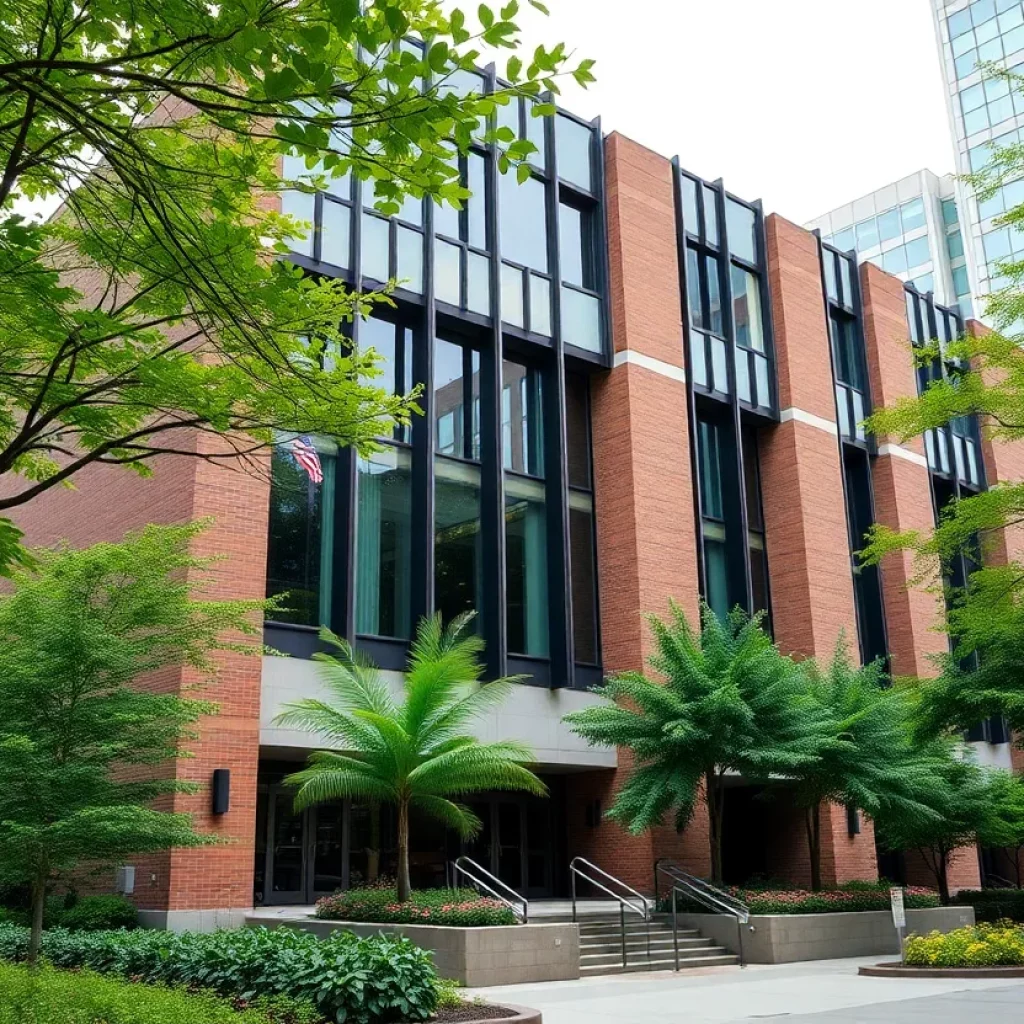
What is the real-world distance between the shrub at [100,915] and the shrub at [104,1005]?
17.8ft

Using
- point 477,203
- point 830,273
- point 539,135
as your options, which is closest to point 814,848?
point 477,203

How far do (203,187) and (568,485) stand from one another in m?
16.8

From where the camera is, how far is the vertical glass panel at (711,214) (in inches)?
1105

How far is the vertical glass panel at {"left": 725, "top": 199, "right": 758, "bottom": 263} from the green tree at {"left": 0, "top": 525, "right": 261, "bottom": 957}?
19264 mm

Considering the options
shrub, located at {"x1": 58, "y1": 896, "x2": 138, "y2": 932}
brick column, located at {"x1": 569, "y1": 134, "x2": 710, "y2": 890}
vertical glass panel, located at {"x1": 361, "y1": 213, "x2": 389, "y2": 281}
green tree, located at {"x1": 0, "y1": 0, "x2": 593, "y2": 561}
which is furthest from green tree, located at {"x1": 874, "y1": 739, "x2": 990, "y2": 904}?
green tree, located at {"x1": 0, "y1": 0, "x2": 593, "y2": 561}

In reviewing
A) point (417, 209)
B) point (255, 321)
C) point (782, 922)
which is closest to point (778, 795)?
point (782, 922)

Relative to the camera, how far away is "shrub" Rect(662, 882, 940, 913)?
19.0 metres

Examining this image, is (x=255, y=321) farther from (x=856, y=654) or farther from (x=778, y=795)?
(x=856, y=654)

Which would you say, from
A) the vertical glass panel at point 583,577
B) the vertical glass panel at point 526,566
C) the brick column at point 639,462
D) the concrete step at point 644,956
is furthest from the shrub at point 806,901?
the vertical glass panel at point 526,566

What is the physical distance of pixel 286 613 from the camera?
61.8 feet

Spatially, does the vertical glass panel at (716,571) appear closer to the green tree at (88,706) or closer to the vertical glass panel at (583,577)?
the vertical glass panel at (583,577)

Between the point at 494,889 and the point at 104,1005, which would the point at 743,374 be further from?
the point at 104,1005

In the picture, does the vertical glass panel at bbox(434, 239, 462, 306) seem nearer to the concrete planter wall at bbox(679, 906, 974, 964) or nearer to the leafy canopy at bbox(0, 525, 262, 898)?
the leafy canopy at bbox(0, 525, 262, 898)

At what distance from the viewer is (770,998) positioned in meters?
13.5
